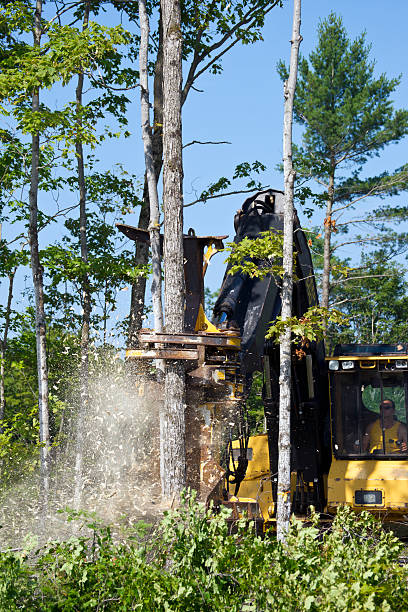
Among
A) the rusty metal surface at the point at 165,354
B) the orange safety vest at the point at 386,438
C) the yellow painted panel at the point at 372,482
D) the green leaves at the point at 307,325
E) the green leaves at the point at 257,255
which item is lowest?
the yellow painted panel at the point at 372,482

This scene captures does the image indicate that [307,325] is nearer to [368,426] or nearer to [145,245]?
[368,426]

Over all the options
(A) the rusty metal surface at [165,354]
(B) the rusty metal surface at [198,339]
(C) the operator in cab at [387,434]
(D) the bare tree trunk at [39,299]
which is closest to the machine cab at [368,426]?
(C) the operator in cab at [387,434]

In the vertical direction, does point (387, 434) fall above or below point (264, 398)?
below

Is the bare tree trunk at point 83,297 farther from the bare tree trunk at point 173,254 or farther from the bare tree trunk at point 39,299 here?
the bare tree trunk at point 173,254

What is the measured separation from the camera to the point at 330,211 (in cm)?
2927

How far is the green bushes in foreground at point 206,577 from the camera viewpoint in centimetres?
451

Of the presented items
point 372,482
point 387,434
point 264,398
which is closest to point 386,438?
point 387,434

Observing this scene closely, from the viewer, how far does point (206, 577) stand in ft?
15.3

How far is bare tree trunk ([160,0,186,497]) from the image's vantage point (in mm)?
8953

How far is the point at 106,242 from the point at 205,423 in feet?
37.8

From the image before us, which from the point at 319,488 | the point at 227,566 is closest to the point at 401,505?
the point at 319,488

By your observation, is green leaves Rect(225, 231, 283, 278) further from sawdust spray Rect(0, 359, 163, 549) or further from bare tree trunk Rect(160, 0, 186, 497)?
sawdust spray Rect(0, 359, 163, 549)

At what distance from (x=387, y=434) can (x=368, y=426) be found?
0.27m

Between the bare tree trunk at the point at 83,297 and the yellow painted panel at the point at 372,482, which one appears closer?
the yellow painted panel at the point at 372,482
